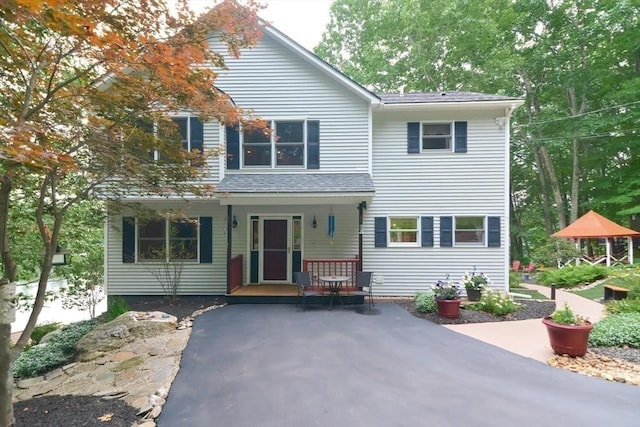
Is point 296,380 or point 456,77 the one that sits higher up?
point 456,77

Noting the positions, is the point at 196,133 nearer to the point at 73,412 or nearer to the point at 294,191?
the point at 294,191

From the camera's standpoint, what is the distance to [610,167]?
65.3ft

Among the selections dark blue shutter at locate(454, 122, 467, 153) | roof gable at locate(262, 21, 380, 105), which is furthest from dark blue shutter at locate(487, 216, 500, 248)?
roof gable at locate(262, 21, 380, 105)

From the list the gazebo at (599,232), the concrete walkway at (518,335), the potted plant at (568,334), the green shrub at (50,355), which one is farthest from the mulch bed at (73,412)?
the gazebo at (599,232)

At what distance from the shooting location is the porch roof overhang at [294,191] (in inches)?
316

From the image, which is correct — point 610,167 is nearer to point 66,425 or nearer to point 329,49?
point 329,49

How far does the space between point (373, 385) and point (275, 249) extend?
611 cm

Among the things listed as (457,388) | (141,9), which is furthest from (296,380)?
(141,9)

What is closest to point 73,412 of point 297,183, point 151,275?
point 151,275

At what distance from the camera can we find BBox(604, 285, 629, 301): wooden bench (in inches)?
340

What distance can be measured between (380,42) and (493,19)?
20.0ft

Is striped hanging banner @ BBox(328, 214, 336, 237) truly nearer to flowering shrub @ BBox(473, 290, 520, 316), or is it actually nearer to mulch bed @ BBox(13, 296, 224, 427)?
flowering shrub @ BBox(473, 290, 520, 316)

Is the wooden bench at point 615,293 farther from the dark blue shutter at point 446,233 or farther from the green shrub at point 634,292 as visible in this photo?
the dark blue shutter at point 446,233

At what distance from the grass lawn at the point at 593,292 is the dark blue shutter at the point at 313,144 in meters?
9.64
